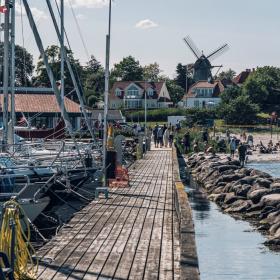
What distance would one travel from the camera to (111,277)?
41.4ft

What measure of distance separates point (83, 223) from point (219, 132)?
69.1 meters

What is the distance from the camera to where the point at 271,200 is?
92.5ft

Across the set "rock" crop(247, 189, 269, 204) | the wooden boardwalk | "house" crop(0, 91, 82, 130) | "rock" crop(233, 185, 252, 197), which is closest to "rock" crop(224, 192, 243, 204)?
"rock" crop(233, 185, 252, 197)

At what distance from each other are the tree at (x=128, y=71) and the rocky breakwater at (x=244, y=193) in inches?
4253

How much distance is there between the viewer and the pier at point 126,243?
12.9 metres

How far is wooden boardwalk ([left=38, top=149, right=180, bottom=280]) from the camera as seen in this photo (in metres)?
13.0

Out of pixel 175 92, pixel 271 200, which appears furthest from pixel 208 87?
pixel 271 200

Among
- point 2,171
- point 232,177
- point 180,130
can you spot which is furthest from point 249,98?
point 2,171

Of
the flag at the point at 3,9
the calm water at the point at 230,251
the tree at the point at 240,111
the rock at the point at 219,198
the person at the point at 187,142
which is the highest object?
the flag at the point at 3,9

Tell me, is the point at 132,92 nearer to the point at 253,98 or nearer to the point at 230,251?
the point at 253,98

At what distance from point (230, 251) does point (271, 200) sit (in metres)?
7.19

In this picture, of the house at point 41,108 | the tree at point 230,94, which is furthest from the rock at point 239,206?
the tree at point 230,94

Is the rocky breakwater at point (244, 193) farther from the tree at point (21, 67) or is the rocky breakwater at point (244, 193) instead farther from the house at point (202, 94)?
the house at point (202, 94)

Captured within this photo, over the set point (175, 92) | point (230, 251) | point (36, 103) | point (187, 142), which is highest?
point (175, 92)
